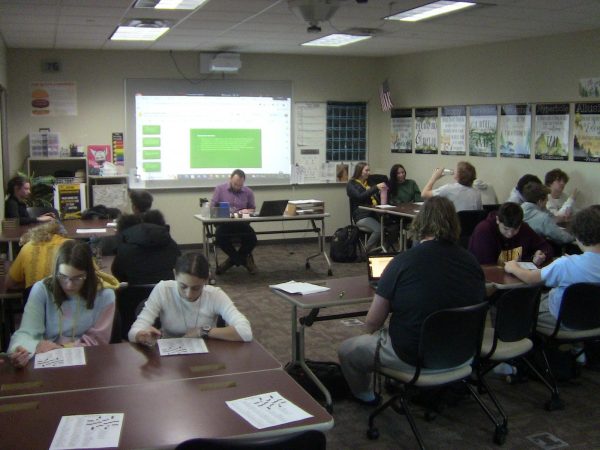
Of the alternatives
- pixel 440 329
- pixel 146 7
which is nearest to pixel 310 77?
pixel 146 7

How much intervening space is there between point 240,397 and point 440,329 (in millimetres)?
1183

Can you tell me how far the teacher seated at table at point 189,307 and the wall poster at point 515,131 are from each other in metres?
5.34

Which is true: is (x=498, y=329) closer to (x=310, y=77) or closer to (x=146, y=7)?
(x=146, y=7)

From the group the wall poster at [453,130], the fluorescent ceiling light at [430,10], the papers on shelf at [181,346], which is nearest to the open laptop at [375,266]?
the papers on shelf at [181,346]

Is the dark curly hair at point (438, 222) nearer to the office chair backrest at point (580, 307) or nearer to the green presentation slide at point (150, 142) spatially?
the office chair backrest at point (580, 307)

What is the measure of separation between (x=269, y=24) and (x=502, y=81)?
2.94 metres

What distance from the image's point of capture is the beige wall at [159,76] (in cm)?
840

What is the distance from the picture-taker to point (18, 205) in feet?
22.2

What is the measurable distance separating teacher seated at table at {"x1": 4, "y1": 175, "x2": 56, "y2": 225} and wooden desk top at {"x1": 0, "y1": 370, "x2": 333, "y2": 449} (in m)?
4.67

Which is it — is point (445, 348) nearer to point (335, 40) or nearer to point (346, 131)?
point (335, 40)

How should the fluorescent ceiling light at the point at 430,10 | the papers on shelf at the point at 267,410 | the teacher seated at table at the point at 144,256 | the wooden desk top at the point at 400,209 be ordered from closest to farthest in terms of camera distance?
the papers on shelf at the point at 267,410 < the teacher seated at table at the point at 144,256 < the fluorescent ceiling light at the point at 430,10 < the wooden desk top at the point at 400,209

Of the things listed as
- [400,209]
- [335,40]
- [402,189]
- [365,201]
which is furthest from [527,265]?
[402,189]

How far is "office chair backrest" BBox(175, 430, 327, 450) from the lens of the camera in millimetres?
1827

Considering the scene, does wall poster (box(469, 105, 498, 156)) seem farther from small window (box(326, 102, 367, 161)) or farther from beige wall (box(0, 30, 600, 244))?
small window (box(326, 102, 367, 161))
